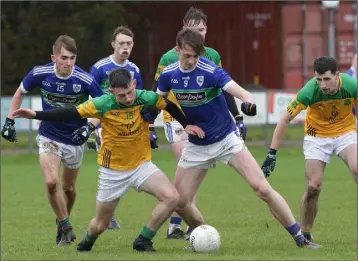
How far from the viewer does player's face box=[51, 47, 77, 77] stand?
→ 37.4ft

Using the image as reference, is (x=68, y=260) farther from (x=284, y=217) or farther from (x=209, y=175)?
(x=209, y=175)

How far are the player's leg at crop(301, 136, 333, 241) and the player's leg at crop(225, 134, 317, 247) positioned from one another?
0.74 m

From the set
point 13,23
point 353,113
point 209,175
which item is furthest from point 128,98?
point 13,23

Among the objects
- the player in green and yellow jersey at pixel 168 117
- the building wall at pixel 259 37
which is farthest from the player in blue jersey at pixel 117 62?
the building wall at pixel 259 37

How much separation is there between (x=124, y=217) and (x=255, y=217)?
1.84 meters

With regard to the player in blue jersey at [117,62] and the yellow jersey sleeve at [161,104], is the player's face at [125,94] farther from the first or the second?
the player in blue jersey at [117,62]

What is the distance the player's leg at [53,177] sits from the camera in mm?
11422

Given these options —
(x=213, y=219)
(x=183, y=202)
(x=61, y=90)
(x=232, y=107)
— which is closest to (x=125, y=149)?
(x=183, y=202)

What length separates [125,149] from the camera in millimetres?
10148

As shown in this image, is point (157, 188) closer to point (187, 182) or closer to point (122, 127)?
point (187, 182)

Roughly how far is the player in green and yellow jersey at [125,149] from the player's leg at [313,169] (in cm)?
140

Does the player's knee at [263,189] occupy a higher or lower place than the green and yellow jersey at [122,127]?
lower

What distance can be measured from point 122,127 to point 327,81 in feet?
6.96

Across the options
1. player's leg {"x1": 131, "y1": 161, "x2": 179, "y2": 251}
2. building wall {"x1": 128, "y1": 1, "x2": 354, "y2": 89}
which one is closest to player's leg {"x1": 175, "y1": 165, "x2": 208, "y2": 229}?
player's leg {"x1": 131, "y1": 161, "x2": 179, "y2": 251}
